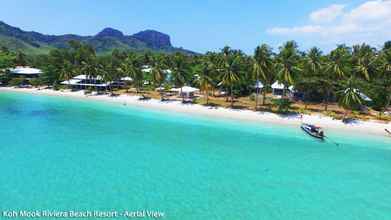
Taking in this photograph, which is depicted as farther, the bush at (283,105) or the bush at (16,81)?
the bush at (16,81)

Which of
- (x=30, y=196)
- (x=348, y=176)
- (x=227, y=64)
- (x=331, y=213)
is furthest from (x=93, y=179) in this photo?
(x=227, y=64)

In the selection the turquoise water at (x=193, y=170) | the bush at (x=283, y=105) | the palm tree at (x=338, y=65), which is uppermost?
the palm tree at (x=338, y=65)

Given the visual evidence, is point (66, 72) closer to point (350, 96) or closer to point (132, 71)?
point (132, 71)

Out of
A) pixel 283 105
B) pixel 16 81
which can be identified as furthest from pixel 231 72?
pixel 16 81

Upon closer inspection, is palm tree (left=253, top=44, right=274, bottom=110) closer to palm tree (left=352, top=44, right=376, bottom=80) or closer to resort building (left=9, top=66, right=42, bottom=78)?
palm tree (left=352, top=44, right=376, bottom=80)

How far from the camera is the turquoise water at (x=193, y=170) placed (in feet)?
57.4

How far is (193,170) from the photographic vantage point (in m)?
23.5

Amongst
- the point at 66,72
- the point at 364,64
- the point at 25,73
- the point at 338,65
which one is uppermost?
A: the point at 364,64

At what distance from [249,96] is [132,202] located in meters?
48.0

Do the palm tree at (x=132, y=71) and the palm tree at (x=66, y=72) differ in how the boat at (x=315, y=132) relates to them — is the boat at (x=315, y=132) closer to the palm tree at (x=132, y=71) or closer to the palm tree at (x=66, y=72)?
the palm tree at (x=132, y=71)

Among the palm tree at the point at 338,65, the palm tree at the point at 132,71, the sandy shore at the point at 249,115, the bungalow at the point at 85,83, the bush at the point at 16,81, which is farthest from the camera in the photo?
the bush at the point at 16,81

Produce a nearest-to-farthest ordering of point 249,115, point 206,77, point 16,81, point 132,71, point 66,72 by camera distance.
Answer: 1. point 249,115
2. point 206,77
3. point 132,71
4. point 66,72
5. point 16,81

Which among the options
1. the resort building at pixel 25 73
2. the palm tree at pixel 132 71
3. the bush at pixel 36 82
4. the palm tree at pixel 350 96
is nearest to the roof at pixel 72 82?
the bush at pixel 36 82

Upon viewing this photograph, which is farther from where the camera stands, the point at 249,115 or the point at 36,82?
the point at 36,82
